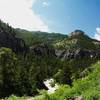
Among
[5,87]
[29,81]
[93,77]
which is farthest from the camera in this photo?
[29,81]

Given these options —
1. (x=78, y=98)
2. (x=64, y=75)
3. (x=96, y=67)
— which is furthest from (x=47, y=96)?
(x=64, y=75)

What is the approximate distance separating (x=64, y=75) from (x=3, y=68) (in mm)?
44014

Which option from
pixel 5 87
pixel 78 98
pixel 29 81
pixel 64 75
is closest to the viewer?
pixel 78 98

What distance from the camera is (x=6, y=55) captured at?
3253 inches

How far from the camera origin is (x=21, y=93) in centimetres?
8575

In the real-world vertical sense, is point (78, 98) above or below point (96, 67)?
below

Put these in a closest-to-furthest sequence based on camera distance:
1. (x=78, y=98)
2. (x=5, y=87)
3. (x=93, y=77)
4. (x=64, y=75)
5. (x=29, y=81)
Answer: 1. (x=78, y=98)
2. (x=93, y=77)
3. (x=5, y=87)
4. (x=29, y=81)
5. (x=64, y=75)

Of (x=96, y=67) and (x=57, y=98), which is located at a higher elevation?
(x=96, y=67)

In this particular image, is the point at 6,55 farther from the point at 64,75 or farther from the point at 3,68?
the point at 64,75

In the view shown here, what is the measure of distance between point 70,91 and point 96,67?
8.62 feet

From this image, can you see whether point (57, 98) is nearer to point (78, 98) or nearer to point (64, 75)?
point (78, 98)

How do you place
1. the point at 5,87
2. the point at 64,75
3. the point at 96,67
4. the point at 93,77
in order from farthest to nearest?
1. the point at 64,75
2. the point at 5,87
3. the point at 96,67
4. the point at 93,77

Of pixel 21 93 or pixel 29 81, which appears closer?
pixel 21 93

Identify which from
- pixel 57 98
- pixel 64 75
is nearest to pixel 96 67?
pixel 57 98
